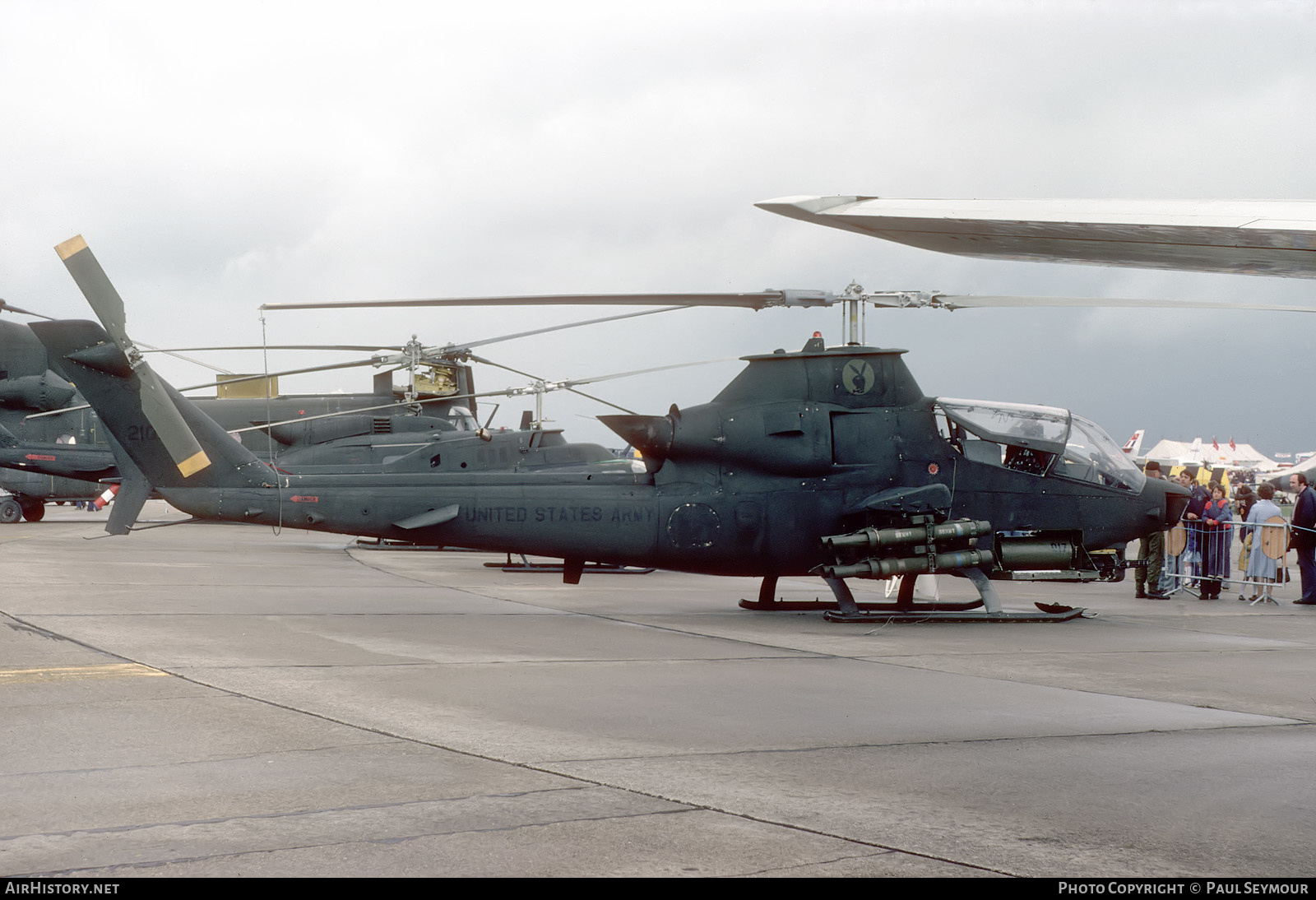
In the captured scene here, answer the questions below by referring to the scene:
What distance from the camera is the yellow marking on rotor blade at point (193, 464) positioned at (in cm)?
1286

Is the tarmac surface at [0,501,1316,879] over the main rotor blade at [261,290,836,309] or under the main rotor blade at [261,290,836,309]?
under

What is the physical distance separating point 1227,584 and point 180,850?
19672 mm

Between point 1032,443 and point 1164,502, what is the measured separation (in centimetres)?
187

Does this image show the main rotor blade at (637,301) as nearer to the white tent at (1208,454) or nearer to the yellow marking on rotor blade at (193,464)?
the yellow marking on rotor blade at (193,464)

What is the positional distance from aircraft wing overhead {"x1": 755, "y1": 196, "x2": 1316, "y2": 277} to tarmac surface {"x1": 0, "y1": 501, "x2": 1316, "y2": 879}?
227cm

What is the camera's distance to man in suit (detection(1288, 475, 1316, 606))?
1623 centimetres

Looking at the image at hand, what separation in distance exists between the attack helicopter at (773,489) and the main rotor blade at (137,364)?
35mm

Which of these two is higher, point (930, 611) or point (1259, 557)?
point (1259, 557)

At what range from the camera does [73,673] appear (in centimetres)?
777

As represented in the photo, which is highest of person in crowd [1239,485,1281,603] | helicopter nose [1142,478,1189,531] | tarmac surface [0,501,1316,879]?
helicopter nose [1142,478,1189,531]

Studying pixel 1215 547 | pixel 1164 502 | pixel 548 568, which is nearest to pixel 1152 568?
pixel 1215 547

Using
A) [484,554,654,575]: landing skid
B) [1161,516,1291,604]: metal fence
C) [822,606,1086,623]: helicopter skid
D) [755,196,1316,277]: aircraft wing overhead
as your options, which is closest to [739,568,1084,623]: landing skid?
[822,606,1086,623]: helicopter skid

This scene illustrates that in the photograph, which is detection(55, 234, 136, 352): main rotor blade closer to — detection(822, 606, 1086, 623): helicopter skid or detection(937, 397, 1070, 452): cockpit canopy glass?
detection(822, 606, 1086, 623): helicopter skid

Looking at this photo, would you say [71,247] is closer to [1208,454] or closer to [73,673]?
[73,673]
